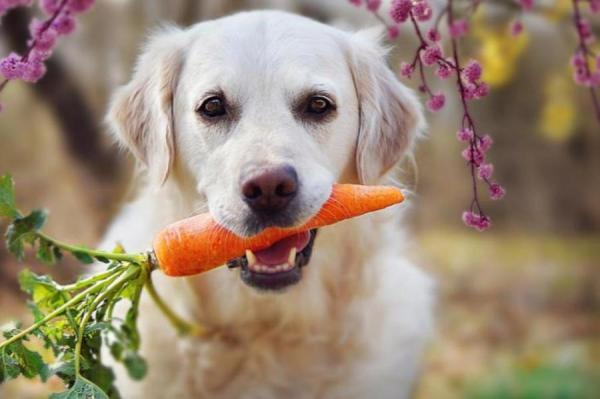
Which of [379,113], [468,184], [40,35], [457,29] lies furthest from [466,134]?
[468,184]

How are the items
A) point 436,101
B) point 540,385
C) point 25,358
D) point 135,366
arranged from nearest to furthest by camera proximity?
point 25,358 < point 436,101 < point 135,366 < point 540,385

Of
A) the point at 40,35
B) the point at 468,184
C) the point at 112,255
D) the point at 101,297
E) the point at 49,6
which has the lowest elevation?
the point at 101,297

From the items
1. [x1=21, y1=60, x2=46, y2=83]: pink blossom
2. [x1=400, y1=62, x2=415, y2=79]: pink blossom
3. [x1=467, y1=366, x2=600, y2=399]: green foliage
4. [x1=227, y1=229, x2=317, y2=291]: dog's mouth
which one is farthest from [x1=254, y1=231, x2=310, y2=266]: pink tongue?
[x1=467, y1=366, x2=600, y2=399]: green foliage

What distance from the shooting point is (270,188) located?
227 centimetres

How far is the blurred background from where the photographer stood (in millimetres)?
4770

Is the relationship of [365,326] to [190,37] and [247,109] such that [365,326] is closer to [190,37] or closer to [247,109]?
[247,109]

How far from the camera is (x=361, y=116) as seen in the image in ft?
9.12

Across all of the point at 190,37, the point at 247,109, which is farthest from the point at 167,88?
the point at 247,109

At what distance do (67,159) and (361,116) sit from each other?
317cm

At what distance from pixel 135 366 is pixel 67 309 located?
1.91ft

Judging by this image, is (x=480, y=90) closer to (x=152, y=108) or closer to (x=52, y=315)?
(x=152, y=108)

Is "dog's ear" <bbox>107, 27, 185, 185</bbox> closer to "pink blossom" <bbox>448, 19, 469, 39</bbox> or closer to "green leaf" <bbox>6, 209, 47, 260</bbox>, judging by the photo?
"green leaf" <bbox>6, 209, 47, 260</bbox>

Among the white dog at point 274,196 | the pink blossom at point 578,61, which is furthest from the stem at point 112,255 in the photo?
the pink blossom at point 578,61

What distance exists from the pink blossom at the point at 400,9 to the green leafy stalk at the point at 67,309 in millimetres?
991
